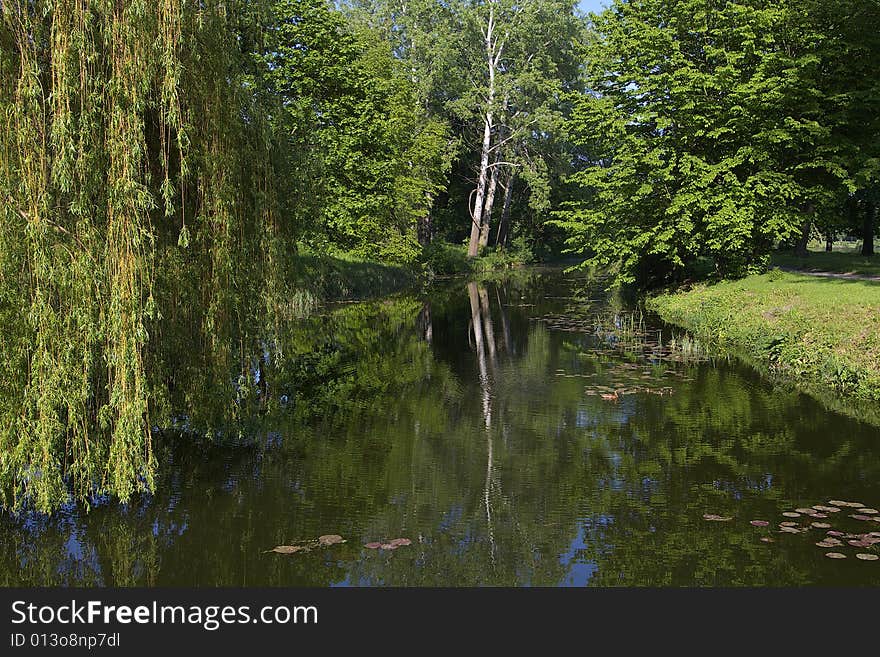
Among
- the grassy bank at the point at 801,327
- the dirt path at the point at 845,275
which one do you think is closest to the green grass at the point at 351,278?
the grassy bank at the point at 801,327

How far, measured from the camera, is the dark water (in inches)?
322

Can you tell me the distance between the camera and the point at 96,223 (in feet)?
29.5

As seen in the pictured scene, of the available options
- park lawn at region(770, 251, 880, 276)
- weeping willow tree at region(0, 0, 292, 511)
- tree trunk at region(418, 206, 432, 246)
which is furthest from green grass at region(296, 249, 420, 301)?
park lawn at region(770, 251, 880, 276)

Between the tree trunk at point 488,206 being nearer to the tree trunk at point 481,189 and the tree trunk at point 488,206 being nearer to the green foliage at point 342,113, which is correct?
the tree trunk at point 481,189

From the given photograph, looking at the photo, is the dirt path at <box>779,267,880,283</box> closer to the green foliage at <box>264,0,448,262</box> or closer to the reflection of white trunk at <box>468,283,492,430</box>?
the reflection of white trunk at <box>468,283,492,430</box>

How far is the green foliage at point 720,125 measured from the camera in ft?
95.7

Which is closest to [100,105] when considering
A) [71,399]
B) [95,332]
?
[95,332]

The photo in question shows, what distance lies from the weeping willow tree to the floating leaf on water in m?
2.15

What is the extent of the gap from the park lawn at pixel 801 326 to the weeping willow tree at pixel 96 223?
42.3ft

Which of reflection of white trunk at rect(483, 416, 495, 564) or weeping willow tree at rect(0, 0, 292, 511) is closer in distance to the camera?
weeping willow tree at rect(0, 0, 292, 511)

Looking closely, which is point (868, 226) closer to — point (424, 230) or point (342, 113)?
point (342, 113)

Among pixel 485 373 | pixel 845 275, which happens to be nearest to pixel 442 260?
pixel 845 275

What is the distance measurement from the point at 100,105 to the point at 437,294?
32.9 meters

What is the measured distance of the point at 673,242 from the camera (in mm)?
33281
